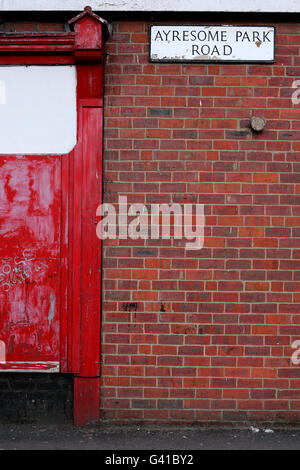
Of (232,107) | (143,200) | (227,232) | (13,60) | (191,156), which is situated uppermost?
(13,60)

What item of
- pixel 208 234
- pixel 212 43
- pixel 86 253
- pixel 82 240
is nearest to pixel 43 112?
pixel 82 240

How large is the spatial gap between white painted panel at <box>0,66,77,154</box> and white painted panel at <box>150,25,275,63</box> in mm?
858

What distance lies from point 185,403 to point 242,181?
2095mm

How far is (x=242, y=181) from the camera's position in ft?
15.1

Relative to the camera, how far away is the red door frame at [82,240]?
4.55m

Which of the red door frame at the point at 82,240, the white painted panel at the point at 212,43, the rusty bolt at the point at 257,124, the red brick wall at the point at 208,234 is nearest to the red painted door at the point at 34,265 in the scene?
the red door frame at the point at 82,240

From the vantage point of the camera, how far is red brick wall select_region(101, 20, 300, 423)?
4.59 m

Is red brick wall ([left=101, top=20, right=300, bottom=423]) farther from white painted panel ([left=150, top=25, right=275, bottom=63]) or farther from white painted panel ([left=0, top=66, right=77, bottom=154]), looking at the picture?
white painted panel ([left=0, top=66, right=77, bottom=154])

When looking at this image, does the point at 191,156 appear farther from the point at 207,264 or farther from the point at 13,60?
the point at 13,60

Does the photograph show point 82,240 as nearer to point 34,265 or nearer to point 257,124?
point 34,265

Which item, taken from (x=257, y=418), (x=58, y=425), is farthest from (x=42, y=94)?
(x=257, y=418)
